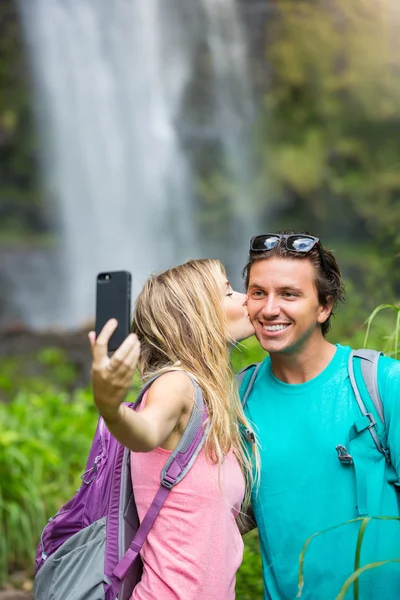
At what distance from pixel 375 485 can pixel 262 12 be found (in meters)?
12.7

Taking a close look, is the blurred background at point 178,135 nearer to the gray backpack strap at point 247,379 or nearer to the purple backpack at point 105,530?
the gray backpack strap at point 247,379

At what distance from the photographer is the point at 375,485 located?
171cm

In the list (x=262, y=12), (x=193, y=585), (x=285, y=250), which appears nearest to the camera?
(x=193, y=585)

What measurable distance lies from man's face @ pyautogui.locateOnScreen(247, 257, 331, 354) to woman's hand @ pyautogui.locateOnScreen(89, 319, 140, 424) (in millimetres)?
537

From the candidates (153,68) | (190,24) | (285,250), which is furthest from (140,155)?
(285,250)

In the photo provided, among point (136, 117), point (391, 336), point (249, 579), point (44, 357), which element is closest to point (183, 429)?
point (391, 336)

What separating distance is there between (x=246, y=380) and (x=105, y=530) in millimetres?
562

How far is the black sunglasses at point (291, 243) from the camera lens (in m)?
1.88

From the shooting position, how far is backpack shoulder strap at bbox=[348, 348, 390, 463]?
173cm

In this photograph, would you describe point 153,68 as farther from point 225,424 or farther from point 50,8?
point 225,424

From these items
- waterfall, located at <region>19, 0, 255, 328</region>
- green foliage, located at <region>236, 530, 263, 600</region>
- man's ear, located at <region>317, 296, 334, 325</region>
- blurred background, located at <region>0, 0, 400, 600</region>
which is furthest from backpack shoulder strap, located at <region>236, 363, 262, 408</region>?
waterfall, located at <region>19, 0, 255, 328</region>

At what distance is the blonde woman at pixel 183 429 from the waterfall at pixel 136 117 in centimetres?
1135

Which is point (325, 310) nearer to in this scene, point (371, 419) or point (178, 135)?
point (371, 419)

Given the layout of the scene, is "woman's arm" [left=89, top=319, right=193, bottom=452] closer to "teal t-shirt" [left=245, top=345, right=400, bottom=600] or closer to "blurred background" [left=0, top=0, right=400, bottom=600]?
"teal t-shirt" [left=245, top=345, right=400, bottom=600]
